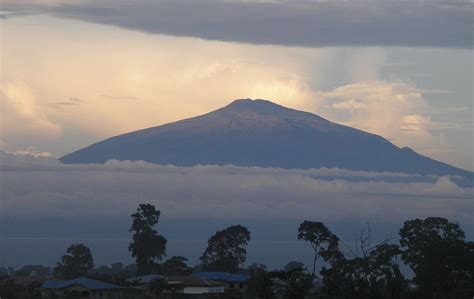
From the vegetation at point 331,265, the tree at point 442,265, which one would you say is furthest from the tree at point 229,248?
the tree at point 442,265

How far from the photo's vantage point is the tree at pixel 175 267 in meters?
99.5

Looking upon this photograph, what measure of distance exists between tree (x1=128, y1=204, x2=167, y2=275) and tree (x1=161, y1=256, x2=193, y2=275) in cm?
123

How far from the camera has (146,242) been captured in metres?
102

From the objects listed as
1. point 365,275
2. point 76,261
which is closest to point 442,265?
point 365,275

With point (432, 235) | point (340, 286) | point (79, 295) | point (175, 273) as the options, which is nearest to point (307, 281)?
point (340, 286)

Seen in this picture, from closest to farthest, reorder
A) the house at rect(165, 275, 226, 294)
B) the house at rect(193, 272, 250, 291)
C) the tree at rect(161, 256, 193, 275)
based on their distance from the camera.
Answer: the house at rect(165, 275, 226, 294), the house at rect(193, 272, 250, 291), the tree at rect(161, 256, 193, 275)

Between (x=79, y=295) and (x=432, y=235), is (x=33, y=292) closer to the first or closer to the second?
(x=79, y=295)

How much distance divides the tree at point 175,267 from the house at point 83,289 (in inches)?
793

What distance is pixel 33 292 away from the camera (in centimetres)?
7688

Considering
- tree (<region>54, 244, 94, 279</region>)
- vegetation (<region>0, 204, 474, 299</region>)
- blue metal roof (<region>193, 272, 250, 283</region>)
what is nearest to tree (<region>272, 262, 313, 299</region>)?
vegetation (<region>0, 204, 474, 299</region>)

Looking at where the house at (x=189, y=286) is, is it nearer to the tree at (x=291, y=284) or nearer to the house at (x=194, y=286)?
the house at (x=194, y=286)

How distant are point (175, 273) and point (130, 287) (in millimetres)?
15688

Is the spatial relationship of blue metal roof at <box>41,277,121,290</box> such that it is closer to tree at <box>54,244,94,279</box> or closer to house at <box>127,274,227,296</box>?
house at <box>127,274,227,296</box>

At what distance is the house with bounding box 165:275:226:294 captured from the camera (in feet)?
263
